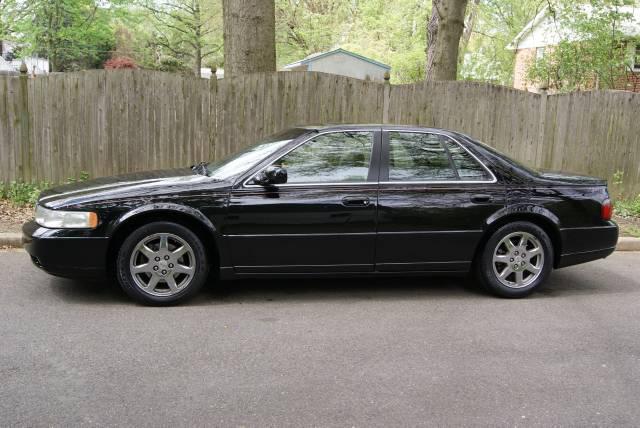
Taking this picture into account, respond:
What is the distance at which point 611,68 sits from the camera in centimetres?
1563

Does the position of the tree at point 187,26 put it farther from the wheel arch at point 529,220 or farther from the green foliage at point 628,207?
the wheel arch at point 529,220

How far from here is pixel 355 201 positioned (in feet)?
18.0

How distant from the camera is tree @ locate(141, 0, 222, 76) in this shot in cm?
3142

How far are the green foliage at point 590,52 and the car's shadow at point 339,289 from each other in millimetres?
10840

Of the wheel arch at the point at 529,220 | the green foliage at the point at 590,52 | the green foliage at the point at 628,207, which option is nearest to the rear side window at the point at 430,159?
the wheel arch at the point at 529,220

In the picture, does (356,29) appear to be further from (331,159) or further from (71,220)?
(71,220)

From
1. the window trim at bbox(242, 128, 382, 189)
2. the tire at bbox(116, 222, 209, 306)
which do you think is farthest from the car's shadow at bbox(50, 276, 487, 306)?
the window trim at bbox(242, 128, 382, 189)

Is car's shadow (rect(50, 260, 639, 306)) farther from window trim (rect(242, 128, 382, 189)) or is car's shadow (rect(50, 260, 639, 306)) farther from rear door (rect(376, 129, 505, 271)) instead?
window trim (rect(242, 128, 382, 189))

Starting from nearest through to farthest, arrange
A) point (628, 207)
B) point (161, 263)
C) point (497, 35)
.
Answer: point (161, 263), point (628, 207), point (497, 35)

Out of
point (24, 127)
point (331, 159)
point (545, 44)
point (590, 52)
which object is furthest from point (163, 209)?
point (545, 44)

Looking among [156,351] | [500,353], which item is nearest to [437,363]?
[500,353]

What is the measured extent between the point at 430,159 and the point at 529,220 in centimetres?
108

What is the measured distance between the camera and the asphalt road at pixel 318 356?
3.61 metres

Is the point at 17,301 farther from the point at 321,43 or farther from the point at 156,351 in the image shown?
the point at 321,43
